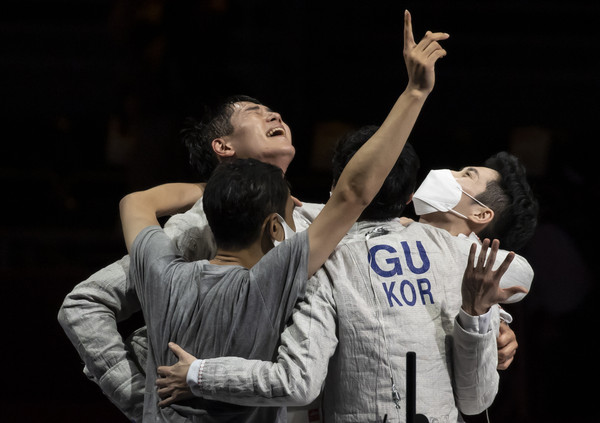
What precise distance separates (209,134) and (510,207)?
772 millimetres

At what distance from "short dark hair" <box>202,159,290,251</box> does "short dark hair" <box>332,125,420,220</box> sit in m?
0.20

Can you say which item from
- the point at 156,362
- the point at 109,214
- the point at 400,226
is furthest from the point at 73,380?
the point at 400,226

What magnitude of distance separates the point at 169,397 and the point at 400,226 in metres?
0.56

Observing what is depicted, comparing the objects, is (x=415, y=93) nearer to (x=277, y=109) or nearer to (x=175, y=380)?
(x=175, y=380)

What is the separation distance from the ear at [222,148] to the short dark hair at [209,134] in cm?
2

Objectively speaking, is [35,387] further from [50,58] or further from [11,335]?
[50,58]

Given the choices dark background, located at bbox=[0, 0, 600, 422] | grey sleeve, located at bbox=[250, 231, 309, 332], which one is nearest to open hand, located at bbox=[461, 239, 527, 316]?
grey sleeve, located at bbox=[250, 231, 309, 332]

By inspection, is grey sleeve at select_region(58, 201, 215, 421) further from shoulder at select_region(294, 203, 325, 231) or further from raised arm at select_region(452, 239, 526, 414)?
raised arm at select_region(452, 239, 526, 414)

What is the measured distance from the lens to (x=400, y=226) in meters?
1.63

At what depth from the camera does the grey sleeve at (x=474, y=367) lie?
59.7 inches

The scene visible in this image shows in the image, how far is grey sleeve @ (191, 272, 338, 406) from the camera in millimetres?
1415

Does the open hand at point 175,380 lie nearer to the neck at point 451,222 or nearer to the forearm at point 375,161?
the forearm at point 375,161

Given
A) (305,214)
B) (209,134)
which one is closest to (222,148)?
(209,134)

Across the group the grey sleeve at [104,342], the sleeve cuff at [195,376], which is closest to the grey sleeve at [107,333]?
the grey sleeve at [104,342]
